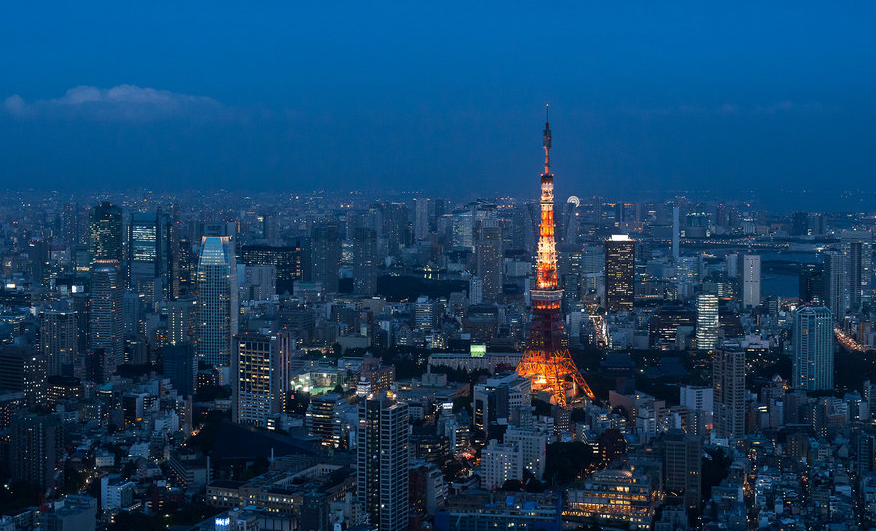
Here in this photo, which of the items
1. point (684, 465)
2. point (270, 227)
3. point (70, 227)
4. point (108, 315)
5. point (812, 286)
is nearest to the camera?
point (684, 465)

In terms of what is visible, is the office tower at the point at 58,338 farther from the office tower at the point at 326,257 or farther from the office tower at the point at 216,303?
the office tower at the point at 326,257

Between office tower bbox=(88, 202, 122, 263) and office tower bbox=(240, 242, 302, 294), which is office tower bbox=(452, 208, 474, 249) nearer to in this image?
office tower bbox=(240, 242, 302, 294)

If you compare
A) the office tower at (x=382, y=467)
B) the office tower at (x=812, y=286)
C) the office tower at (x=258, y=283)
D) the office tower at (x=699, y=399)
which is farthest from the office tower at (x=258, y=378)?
the office tower at (x=812, y=286)

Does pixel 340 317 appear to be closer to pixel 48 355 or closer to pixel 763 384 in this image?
pixel 48 355

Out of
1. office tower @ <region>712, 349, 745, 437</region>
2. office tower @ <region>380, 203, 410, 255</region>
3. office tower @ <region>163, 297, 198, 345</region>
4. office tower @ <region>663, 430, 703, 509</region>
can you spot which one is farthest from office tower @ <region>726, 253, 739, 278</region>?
office tower @ <region>663, 430, 703, 509</region>

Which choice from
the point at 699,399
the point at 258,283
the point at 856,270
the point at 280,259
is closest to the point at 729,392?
the point at 699,399

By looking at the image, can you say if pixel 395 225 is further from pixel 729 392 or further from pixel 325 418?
pixel 325 418
